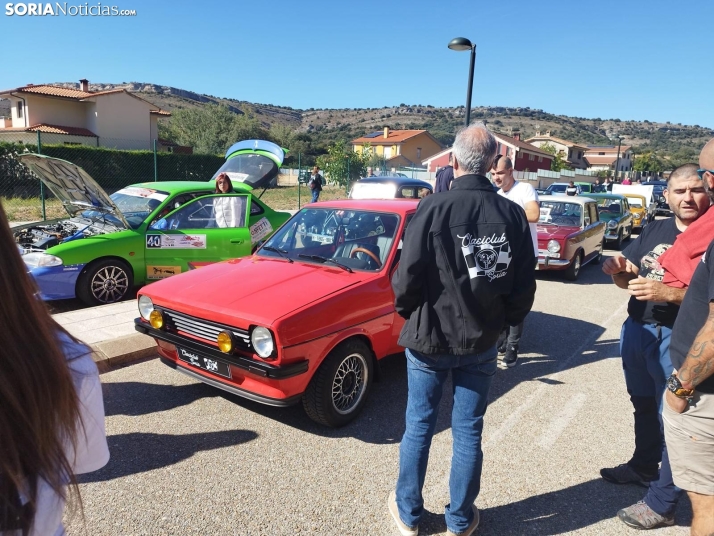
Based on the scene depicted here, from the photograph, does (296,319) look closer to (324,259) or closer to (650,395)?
(324,259)

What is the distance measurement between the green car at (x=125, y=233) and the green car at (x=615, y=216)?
10.4 meters

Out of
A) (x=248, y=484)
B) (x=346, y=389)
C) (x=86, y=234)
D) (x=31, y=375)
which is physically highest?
(x=31, y=375)

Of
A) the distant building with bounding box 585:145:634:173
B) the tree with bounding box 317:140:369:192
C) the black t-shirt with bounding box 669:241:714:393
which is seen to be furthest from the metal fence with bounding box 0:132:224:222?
the distant building with bounding box 585:145:634:173

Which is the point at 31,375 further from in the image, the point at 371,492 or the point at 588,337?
the point at 588,337

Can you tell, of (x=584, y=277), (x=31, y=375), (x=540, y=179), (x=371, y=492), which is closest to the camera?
(x=31, y=375)

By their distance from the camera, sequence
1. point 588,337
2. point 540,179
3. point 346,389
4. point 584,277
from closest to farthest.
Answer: point 346,389, point 588,337, point 584,277, point 540,179

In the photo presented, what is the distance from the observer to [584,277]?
10320 mm

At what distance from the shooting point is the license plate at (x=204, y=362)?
139 inches

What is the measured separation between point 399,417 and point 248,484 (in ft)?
4.41

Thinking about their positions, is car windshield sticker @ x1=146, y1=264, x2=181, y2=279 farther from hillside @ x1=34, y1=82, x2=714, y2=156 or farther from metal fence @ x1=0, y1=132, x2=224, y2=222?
hillside @ x1=34, y1=82, x2=714, y2=156

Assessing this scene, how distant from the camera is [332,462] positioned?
130 inches

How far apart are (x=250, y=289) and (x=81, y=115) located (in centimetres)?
3910

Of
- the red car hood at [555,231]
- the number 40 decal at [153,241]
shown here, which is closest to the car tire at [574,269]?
the red car hood at [555,231]

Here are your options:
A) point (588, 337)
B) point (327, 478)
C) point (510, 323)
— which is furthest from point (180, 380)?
point (588, 337)
